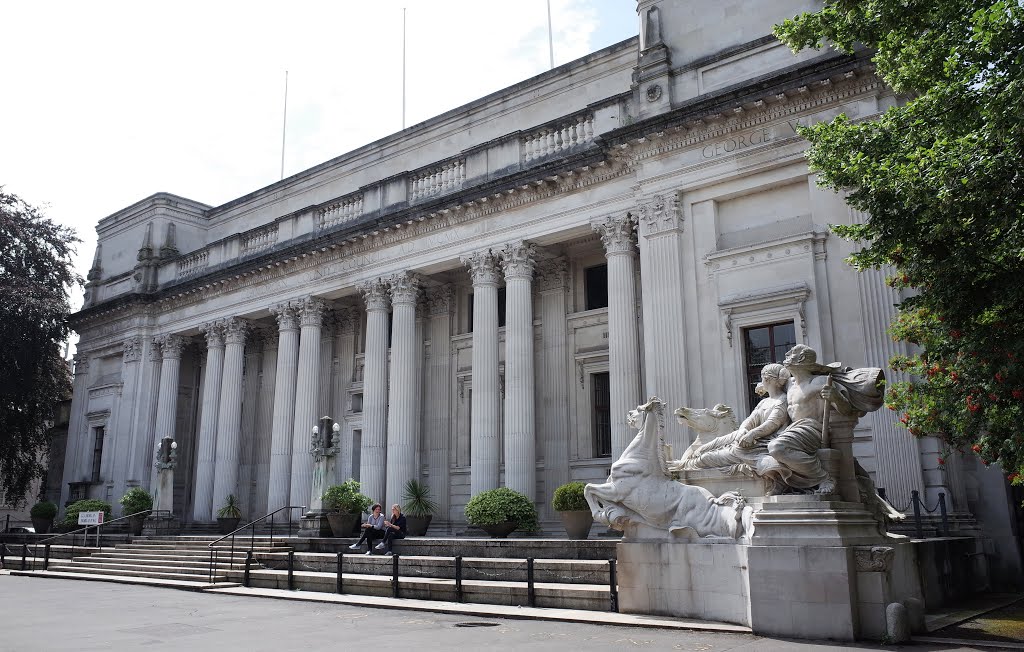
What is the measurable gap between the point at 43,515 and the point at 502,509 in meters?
23.8

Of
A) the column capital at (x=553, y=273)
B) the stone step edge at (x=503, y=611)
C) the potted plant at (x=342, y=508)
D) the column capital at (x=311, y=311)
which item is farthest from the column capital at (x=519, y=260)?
the stone step edge at (x=503, y=611)

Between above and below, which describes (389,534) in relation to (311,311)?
below

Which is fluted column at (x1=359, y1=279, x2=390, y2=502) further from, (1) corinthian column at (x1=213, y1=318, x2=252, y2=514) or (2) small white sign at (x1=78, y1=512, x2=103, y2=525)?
(2) small white sign at (x1=78, y1=512, x2=103, y2=525)

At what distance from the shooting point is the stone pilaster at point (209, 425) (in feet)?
A: 97.1

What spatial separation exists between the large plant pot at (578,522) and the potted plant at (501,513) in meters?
1.56

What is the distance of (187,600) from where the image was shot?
14.5 meters

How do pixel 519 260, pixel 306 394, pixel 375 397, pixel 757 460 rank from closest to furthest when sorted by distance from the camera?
pixel 757 460 → pixel 519 260 → pixel 375 397 → pixel 306 394

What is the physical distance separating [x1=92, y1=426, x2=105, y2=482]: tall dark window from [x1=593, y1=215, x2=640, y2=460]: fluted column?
80.9ft

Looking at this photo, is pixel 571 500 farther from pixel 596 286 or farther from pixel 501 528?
pixel 596 286

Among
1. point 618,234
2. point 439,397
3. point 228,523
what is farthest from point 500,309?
point 228,523

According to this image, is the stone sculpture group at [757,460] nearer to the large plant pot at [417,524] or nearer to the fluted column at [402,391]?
the large plant pot at [417,524]

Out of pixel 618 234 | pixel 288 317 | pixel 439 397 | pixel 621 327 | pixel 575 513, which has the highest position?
pixel 618 234

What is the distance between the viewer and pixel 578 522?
18.3 meters

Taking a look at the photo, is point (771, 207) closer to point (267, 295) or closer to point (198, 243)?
point (267, 295)
